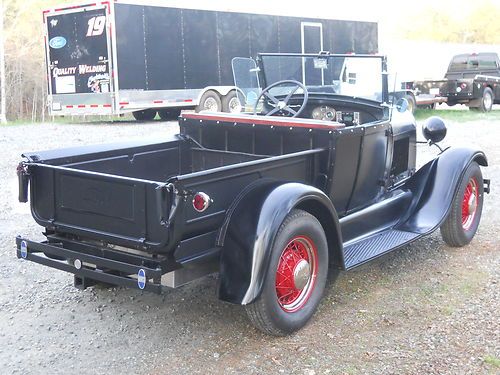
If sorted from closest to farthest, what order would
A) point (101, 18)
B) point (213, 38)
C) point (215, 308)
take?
point (215, 308), point (101, 18), point (213, 38)

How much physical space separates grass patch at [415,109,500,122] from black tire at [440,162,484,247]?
10290mm

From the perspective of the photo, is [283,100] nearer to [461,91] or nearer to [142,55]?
[142,55]

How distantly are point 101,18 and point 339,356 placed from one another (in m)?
11.7

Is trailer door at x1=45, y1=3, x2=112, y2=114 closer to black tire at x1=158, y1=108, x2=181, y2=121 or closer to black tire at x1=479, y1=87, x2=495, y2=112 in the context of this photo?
black tire at x1=158, y1=108, x2=181, y2=121

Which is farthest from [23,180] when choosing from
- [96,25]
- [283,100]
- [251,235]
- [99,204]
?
[96,25]

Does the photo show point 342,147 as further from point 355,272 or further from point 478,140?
point 478,140

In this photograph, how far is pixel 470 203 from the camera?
206 inches

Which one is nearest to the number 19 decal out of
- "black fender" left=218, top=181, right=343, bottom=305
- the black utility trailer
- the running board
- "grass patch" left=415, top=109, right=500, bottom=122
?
"grass patch" left=415, top=109, right=500, bottom=122

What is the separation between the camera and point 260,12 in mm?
16172

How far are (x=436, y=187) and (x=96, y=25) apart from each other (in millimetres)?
10417

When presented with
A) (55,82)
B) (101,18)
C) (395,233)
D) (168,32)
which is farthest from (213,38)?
(395,233)

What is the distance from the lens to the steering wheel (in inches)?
196

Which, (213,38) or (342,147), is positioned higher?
(213,38)

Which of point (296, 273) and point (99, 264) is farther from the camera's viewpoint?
point (296, 273)
